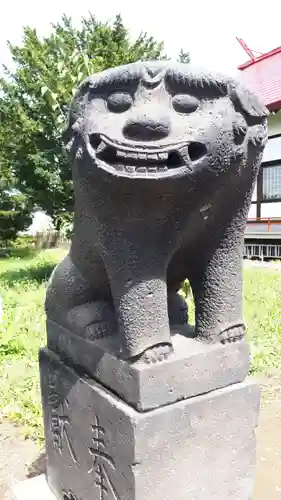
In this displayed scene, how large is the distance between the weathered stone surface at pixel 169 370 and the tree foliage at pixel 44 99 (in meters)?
5.21

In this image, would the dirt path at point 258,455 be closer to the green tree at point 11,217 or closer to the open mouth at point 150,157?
the open mouth at point 150,157

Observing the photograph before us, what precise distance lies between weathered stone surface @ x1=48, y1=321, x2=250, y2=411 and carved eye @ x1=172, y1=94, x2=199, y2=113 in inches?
31.2

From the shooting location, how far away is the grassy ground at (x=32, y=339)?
320 cm

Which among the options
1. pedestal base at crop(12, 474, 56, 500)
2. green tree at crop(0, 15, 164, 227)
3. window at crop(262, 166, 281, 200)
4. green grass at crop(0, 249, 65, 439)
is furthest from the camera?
window at crop(262, 166, 281, 200)

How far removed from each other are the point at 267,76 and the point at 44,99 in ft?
23.8

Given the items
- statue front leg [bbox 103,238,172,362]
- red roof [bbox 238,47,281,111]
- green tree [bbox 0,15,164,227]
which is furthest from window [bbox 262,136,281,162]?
statue front leg [bbox 103,238,172,362]

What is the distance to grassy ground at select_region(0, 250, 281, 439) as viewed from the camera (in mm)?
3203

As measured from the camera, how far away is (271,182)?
10656 millimetres

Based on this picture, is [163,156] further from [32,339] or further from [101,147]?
[32,339]

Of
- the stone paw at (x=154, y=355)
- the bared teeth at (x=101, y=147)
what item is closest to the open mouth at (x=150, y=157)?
the bared teeth at (x=101, y=147)

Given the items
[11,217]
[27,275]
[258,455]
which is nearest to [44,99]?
[27,275]

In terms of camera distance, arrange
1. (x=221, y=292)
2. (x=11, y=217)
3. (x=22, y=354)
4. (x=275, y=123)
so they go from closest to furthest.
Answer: (x=221, y=292), (x=22, y=354), (x=275, y=123), (x=11, y=217)

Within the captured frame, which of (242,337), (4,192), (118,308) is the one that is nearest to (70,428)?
(118,308)

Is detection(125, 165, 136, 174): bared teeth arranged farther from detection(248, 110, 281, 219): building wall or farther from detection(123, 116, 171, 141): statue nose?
detection(248, 110, 281, 219): building wall
